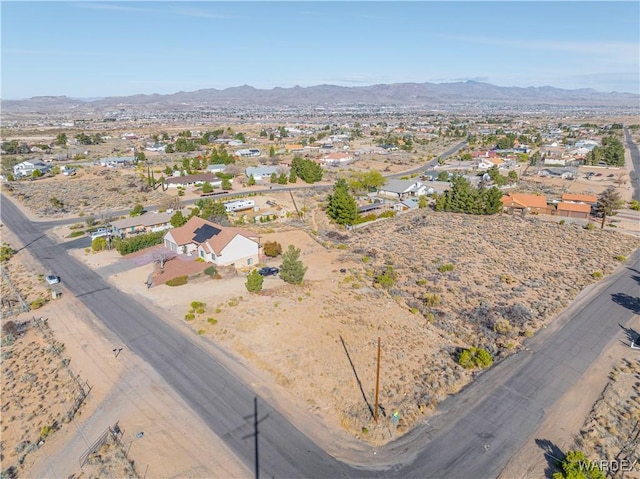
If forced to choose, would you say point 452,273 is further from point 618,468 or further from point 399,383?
point 618,468

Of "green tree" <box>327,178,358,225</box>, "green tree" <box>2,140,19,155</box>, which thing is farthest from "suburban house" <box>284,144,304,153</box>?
"green tree" <box>2,140,19,155</box>

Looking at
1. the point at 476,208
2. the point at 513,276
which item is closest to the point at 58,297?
the point at 513,276

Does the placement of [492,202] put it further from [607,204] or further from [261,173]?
[261,173]

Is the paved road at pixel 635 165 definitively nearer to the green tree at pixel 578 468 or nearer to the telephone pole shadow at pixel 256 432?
the green tree at pixel 578 468

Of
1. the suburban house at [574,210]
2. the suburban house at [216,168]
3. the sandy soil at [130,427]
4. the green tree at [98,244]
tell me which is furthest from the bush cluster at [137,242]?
the suburban house at [574,210]

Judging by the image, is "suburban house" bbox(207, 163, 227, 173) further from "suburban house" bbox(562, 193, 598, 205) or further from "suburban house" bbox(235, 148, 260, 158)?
"suburban house" bbox(562, 193, 598, 205)

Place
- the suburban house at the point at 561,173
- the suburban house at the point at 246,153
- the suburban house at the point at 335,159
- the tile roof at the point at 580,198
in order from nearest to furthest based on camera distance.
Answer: the tile roof at the point at 580,198
the suburban house at the point at 561,173
the suburban house at the point at 335,159
the suburban house at the point at 246,153

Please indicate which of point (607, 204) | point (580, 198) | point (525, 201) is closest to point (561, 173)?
point (580, 198)
